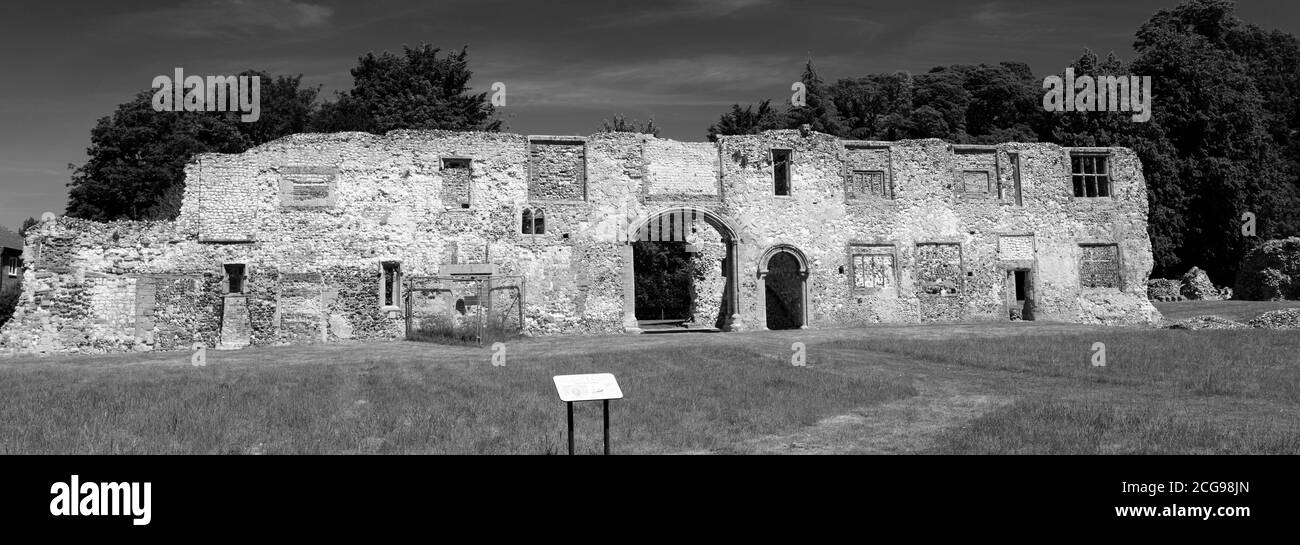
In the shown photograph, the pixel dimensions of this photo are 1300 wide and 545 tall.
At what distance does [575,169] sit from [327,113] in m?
29.9

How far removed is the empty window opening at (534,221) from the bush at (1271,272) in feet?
107

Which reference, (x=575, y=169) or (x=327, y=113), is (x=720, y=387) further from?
(x=327, y=113)

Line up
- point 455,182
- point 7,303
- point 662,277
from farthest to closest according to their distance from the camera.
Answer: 1. point 662,277
2. point 7,303
3. point 455,182

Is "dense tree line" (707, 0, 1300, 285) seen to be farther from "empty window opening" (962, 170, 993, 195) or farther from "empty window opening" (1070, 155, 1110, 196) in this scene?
"empty window opening" (962, 170, 993, 195)

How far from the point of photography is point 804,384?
15.8 metres

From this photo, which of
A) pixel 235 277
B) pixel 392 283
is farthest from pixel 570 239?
pixel 235 277

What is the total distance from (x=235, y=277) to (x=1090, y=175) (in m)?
28.4

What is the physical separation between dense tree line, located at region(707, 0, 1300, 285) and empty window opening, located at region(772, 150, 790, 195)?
1486cm

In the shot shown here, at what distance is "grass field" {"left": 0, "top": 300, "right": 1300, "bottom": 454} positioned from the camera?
1164 centimetres

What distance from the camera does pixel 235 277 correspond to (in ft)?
86.4

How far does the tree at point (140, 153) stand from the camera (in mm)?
44562

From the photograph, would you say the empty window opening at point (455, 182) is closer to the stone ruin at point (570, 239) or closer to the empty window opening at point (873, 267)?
the stone ruin at point (570, 239)

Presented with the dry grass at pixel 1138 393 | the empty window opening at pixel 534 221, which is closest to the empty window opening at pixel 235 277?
the empty window opening at pixel 534 221

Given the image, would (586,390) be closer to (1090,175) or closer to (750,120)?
(1090,175)
